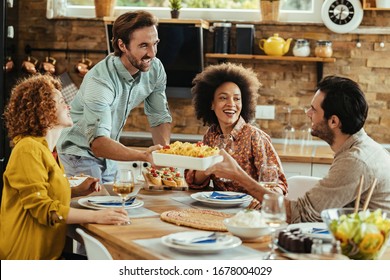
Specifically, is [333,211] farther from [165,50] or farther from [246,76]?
[165,50]

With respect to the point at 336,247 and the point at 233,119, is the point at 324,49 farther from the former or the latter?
the point at 336,247

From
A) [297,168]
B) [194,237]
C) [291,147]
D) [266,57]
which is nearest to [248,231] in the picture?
[194,237]

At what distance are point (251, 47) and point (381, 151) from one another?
102 inches

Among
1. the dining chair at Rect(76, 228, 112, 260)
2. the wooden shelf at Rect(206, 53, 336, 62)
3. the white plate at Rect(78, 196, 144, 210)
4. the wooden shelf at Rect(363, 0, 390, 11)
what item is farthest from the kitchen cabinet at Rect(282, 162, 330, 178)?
the dining chair at Rect(76, 228, 112, 260)

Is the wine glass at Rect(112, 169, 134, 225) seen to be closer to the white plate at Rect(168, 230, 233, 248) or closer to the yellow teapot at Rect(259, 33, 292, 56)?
the white plate at Rect(168, 230, 233, 248)

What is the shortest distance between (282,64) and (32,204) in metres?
3.06

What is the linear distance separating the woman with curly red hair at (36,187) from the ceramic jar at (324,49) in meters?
2.66

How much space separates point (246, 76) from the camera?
3594 millimetres

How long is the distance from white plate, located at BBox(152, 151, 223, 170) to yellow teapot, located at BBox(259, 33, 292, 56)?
2401 mm

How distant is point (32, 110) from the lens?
9.00 feet
